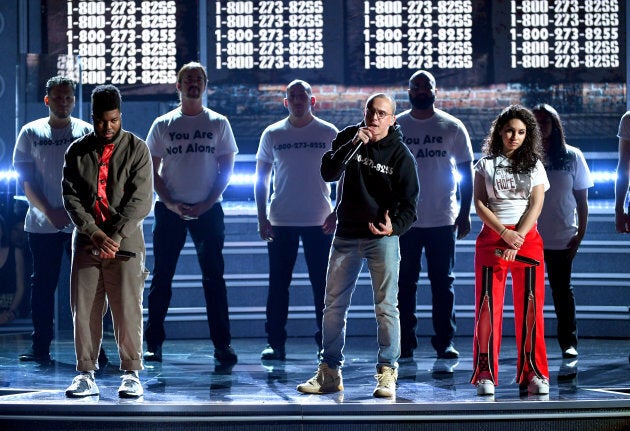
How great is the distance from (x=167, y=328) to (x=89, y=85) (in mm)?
1910

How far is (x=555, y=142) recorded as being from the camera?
19.6ft

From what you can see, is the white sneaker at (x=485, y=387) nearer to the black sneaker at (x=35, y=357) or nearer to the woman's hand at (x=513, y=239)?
the woman's hand at (x=513, y=239)

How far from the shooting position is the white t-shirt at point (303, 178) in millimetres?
6047

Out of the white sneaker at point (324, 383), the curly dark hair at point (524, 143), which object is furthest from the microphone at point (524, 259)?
the white sneaker at point (324, 383)

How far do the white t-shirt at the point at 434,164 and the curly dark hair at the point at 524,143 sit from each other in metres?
1.04

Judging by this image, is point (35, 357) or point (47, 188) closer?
point (47, 188)

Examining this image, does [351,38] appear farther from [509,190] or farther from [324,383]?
[324,383]

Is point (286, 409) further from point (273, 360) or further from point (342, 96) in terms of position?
point (342, 96)

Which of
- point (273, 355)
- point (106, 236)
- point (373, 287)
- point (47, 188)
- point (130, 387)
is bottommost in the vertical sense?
point (273, 355)

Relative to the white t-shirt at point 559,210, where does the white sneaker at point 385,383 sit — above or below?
below

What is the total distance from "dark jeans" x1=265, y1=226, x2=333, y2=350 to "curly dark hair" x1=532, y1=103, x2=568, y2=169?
1.35 metres

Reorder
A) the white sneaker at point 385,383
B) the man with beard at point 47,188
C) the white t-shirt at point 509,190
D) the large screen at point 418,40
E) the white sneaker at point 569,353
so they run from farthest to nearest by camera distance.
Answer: the large screen at point 418,40
the white sneaker at point 569,353
the man with beard at point 47,188
the white t-shirt at point 509,190
the white sneaker at point 385,383

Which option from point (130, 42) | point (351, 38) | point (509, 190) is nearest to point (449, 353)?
point (509, 190)

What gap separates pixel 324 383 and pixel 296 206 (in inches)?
60.3
